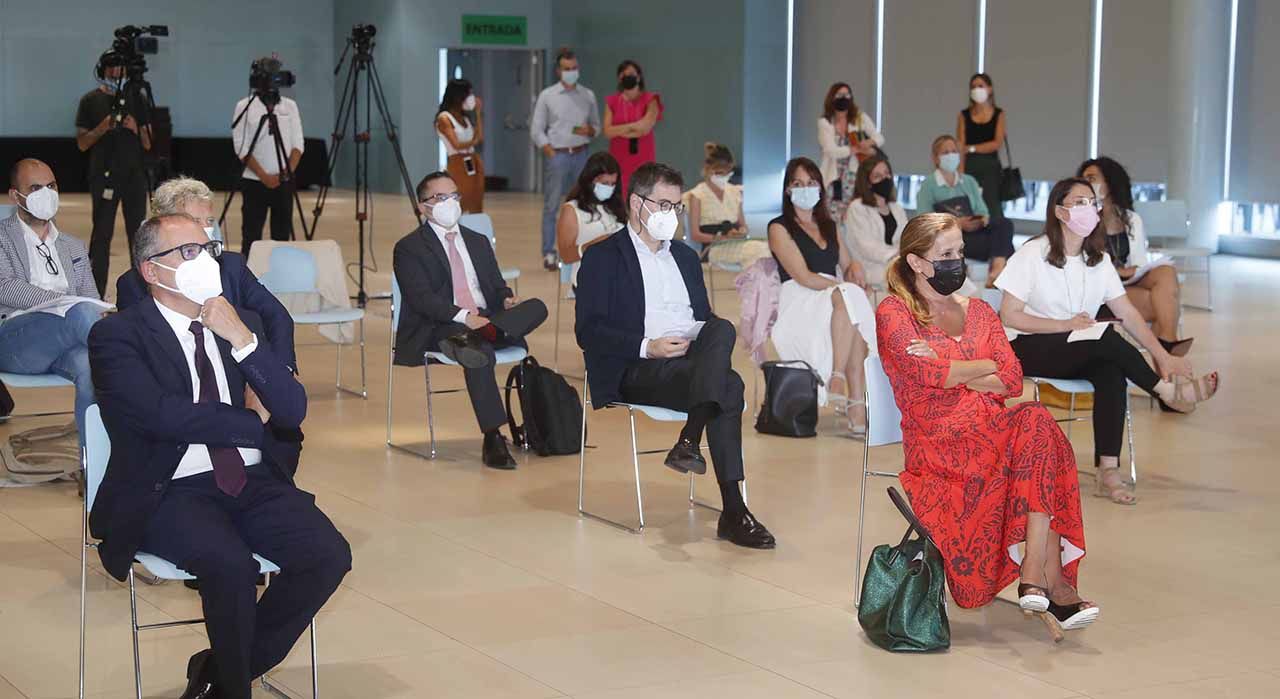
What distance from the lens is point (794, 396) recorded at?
23.9 ft

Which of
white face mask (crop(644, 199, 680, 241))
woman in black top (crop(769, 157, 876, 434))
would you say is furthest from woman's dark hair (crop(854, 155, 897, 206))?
white face mask (crop(644, 199, 680, 241))

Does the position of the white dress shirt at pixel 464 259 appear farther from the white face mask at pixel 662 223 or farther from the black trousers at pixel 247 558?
the black trousers at pixel 247 558

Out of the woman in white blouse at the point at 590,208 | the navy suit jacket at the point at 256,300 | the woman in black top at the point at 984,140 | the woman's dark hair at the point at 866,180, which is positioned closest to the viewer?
the navy suit jacket at the point at 256,300

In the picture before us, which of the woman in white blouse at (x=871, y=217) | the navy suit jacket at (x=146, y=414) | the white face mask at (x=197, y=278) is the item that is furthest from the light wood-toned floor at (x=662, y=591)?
the woman in white blouse at (x=871, y=217)

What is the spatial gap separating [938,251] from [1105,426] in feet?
5.84

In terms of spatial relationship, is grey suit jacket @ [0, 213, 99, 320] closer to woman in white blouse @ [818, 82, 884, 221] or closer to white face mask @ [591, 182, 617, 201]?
white face mask @ [591, 182, 617, 201]

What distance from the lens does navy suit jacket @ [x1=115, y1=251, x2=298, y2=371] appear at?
500 cm

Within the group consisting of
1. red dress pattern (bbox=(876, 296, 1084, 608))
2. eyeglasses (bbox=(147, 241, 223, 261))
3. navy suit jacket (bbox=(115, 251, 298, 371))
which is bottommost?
red dress pattern (bbox=(876, 296, 1084, 608))

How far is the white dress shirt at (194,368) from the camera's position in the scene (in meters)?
3.89

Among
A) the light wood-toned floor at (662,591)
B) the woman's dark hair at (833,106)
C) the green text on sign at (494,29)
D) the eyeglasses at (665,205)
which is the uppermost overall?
the green text on sign at (494,29)

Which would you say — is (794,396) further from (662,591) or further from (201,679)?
(201,679)

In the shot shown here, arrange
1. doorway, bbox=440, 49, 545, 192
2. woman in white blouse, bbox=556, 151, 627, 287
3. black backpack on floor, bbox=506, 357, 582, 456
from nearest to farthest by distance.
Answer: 1. black backpack on floor, bbox=506, 357, 582, 456
2. woman in white blouse, bbox=556, 151, 627, 287
3. doorway, bbox=440, 49, 545, 192

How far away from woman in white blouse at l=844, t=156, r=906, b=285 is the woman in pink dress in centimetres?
486

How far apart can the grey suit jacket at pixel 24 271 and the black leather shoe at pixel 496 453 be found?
5.40ft
